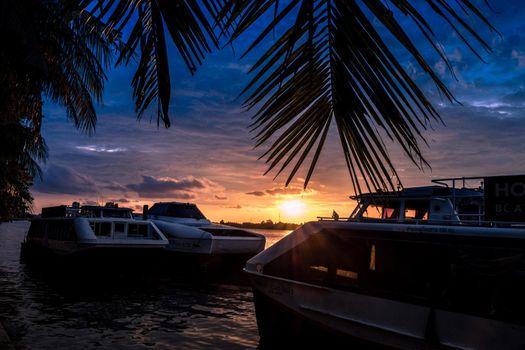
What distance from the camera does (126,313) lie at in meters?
13.0

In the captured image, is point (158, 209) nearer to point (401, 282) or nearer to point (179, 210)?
point (179, 210)

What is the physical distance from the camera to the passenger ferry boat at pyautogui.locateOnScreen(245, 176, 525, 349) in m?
5.55

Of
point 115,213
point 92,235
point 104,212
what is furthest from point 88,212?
point 92,235

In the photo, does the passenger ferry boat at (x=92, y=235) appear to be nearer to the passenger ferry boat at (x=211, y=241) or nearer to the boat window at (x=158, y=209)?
the passenger ferry boat at (x=211, y=241)

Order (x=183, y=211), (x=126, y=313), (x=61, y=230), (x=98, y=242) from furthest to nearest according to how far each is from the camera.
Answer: (x=183, y=211) < (x=61, y=230) < (x=98, y=242) < (x=126, y=313)

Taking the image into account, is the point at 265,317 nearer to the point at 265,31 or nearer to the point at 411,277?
the point at 411,277

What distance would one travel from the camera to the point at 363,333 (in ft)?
20.4

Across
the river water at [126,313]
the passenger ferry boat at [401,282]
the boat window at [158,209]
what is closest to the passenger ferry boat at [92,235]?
the river water at [126,313]

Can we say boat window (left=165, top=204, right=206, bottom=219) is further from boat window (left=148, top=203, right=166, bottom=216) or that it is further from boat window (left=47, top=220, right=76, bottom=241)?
boat window (left=47, top=220, right=76, bottom=241)

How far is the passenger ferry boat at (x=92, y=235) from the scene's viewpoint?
62.7ft

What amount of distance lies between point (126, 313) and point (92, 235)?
287 inches

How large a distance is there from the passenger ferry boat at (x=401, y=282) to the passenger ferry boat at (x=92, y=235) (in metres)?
13.0

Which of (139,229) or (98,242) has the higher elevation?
(139,229)

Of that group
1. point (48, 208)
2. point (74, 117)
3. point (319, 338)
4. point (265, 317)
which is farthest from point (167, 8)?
point (48, 208)
